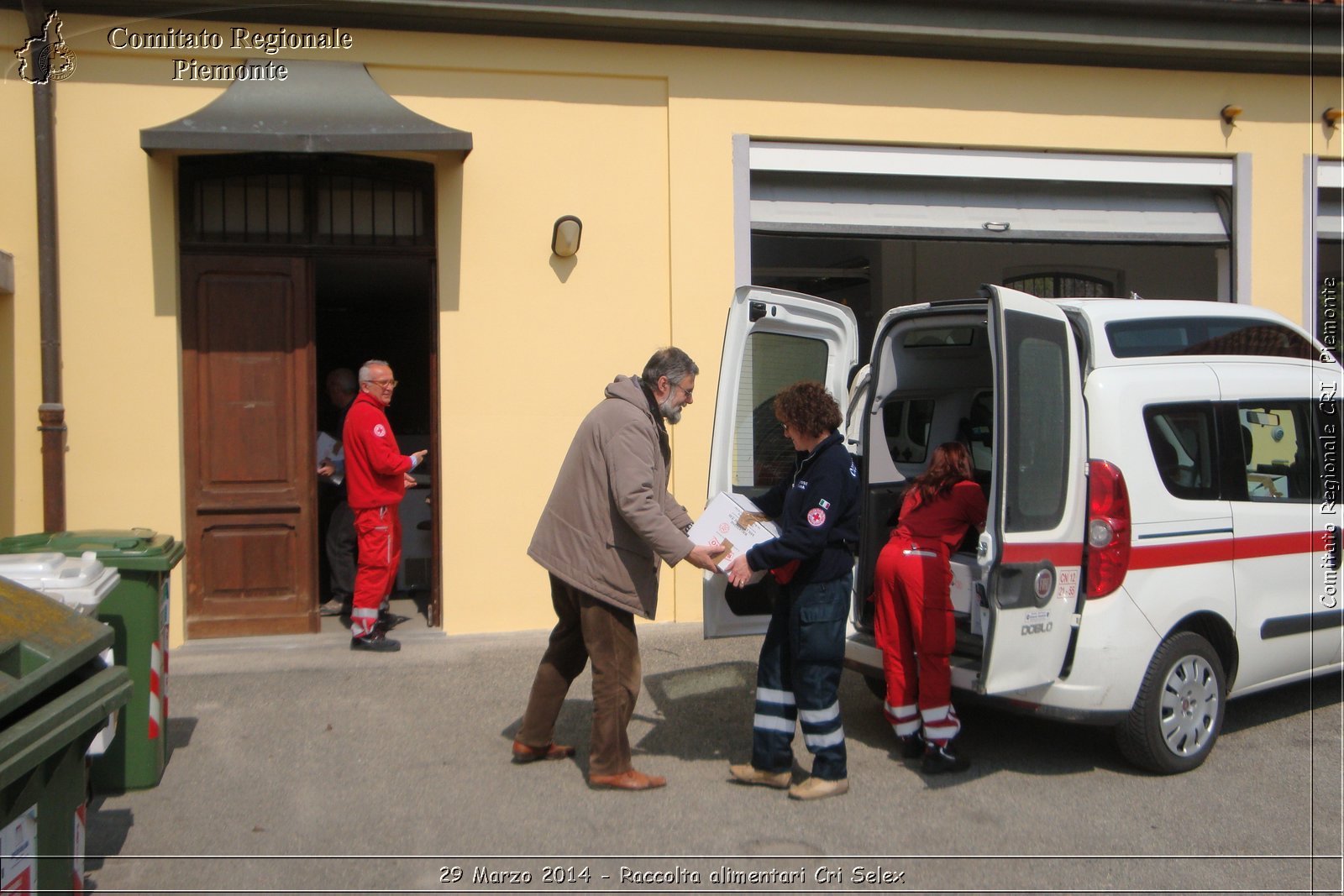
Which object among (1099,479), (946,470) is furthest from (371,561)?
(1099,479)

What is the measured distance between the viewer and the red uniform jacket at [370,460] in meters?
6.93

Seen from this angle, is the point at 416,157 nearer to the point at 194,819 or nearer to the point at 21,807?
the point at 194,819

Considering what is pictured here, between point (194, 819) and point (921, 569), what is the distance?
3.18 metres

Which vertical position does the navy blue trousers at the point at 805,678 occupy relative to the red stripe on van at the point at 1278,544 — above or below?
below

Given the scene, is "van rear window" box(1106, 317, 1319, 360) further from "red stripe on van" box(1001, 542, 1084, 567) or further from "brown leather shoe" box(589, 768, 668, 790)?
"brown leather shoe" box(589, 768, 668, 790)

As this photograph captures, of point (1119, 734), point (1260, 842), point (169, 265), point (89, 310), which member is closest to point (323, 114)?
point (169, 265)

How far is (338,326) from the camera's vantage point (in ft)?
38.8

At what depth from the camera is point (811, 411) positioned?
4688mm

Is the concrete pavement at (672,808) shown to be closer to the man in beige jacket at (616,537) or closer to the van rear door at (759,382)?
the man in beige jacket at (616,537)

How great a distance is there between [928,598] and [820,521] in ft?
2.44

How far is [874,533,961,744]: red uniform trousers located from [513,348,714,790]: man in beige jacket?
91 cm

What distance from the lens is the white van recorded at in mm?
4641

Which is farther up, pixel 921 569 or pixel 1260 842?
pixel 921 569

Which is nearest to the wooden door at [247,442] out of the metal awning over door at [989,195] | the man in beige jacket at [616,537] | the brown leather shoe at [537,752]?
the brown leather shoe at [537,752]
